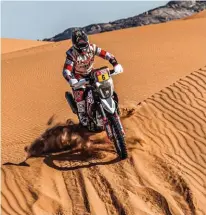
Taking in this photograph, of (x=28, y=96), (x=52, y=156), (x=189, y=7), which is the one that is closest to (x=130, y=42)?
(x=28, y=96)

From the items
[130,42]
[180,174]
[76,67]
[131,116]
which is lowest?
[180,174]

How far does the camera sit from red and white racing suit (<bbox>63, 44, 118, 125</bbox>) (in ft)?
23.0

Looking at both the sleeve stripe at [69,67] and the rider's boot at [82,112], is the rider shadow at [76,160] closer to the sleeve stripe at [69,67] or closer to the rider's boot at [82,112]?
the rider's boot at [82,112]

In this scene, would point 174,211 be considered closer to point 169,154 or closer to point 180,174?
point 180,174

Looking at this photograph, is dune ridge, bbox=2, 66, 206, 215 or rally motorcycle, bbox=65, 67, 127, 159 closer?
dune ridge, bbox=2, 66, 206, 215

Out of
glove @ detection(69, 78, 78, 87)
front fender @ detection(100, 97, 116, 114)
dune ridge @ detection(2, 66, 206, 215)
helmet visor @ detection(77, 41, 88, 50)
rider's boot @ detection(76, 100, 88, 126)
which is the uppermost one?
helmet visor @ detection(77, 41, 88, 50)

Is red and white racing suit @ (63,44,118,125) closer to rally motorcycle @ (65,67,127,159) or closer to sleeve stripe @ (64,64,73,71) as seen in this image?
sleeve stripe @ (64,64,73,71)

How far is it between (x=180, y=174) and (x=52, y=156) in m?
1.98

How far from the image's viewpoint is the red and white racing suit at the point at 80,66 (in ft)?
23.0

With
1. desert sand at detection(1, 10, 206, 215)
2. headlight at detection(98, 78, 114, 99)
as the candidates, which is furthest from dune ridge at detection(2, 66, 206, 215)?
headlight at detection(98, 78, 114, 99)

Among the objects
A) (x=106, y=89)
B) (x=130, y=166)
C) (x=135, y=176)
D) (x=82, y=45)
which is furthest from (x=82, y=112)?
(x=135, y=176)

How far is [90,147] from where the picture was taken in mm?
7035

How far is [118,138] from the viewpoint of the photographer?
638 centimetres

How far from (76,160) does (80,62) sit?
4.79ft
